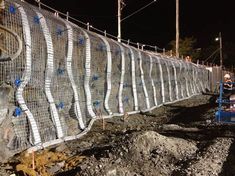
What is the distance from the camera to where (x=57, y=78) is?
9320mm

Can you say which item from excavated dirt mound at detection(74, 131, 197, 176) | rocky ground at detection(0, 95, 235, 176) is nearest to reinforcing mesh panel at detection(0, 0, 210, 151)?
rocky ground at detection(0, 95, 235, 176)

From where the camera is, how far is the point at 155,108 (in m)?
17.3

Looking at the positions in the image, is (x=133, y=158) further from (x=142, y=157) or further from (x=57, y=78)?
(x=57, y=78)

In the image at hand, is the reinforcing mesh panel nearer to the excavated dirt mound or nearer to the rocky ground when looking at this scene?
the rocky ground

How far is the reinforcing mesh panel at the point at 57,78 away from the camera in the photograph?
7.46 m

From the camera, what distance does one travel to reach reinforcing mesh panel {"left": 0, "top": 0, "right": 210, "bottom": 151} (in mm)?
7461

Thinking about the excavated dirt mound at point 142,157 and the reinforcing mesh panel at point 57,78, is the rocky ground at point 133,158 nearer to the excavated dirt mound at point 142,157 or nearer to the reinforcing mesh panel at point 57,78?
the excavated dirt mound at point 142,157

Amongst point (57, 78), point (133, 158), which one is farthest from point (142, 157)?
point (57, 78)

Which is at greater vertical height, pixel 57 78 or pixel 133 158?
pixel 57 78

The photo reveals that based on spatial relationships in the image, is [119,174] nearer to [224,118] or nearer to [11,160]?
[11,160]

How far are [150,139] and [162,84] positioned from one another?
1299 cm

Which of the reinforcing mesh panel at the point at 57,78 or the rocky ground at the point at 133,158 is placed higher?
the reinforcing mesh panel at the point at 57,78

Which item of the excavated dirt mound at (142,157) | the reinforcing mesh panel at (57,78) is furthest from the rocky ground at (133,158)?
the reinforcing mesh panel at (57,78)

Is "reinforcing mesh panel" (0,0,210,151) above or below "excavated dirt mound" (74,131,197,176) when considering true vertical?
above
